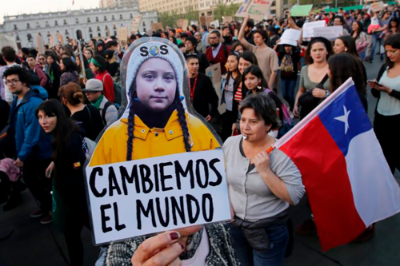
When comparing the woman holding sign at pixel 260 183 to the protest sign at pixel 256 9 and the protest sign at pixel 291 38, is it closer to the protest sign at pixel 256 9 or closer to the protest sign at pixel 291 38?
the protest sign at pixel 291 38

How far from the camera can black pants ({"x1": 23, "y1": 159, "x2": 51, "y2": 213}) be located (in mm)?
3836

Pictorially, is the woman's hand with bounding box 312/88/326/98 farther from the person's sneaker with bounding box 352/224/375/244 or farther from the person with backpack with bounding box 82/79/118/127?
the person with backpack with bounding box 82/79/118/127

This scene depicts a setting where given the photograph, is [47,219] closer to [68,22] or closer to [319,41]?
[319,41]

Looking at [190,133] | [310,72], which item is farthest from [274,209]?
[310,72]

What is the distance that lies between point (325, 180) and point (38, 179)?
3335mm

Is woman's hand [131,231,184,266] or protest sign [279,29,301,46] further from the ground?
A: protest sign [279,29,301,46]

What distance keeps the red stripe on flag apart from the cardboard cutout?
1.14m

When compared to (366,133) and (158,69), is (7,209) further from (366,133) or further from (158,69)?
(366,133)

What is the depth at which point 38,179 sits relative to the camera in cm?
400

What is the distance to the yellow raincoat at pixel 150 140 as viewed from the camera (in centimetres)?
133

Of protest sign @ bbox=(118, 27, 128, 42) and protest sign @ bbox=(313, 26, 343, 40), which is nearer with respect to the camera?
protest sign @ bbox=(313, 26, 343, 40)

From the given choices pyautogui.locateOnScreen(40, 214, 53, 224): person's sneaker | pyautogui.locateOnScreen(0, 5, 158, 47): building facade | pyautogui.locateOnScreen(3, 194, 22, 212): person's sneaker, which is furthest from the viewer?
pyautogui.locateOnScreen(0, 5, 158, 47): building facade

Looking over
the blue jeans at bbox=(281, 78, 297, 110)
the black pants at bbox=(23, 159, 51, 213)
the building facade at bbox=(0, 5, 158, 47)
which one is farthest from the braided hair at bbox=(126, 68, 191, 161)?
the building facade at bbox=(0, 5, 158, 47)

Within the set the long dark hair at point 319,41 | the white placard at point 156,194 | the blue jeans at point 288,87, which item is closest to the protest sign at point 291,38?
the blue jeans at point 288,87
